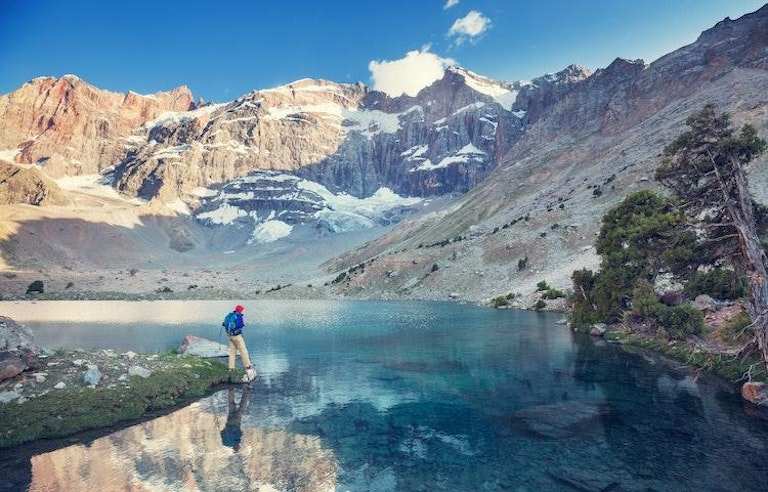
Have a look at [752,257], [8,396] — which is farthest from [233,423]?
[752,257]

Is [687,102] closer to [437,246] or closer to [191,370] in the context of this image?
[437,246]

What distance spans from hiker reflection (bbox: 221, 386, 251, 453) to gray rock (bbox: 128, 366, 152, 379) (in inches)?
155

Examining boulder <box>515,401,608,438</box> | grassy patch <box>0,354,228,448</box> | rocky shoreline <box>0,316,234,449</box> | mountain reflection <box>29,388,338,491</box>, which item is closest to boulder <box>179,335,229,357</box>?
A: rocky shoreline <box>0,316,234,449</box>

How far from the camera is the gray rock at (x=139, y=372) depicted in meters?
22.3

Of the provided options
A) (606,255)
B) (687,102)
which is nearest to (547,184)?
(687,102)

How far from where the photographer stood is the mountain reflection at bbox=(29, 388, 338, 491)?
44.9 ft

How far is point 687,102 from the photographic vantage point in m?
140

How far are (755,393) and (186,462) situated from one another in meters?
23.4

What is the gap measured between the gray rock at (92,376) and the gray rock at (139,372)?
152 cm

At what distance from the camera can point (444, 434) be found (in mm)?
18047

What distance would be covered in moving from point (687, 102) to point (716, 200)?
142 meters

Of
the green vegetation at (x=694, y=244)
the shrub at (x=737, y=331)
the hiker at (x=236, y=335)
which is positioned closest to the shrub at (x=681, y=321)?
the green vegetation at (x=694, y=244)

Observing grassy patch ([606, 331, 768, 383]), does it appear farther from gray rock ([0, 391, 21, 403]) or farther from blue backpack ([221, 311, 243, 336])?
gray rock ([0, 391, 21, 403])

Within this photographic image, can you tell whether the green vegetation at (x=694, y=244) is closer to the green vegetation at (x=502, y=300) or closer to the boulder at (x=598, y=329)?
the boulder at (x=598, y=329)
